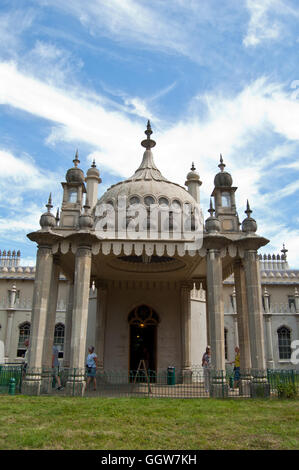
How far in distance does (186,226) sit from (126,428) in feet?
29.6

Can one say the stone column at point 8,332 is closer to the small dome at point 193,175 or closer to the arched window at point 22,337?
the arched window at point 22,337

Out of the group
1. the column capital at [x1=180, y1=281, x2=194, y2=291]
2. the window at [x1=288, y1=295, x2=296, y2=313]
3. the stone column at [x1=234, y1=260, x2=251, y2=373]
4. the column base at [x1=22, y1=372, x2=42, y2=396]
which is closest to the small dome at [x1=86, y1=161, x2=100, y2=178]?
the column capital at [x1=180, y1=281, x2=194, y2=291]

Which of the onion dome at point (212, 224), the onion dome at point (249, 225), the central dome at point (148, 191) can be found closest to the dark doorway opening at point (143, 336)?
the central dome at point (148, 191)

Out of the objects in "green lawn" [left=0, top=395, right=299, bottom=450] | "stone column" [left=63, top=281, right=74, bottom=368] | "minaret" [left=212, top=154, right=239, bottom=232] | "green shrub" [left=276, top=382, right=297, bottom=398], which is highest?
"minaret" [left=212, top=154, right=239, bottom=232]

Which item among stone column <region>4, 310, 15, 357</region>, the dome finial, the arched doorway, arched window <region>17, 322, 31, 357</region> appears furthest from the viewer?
arched window <region>17, 322, 31, 357</region>

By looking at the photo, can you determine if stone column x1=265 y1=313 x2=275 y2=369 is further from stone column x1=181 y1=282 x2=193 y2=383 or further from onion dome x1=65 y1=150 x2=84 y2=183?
onion dome x1=65 y1=150 x2=84 y2=183

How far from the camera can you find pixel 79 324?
1312 cm

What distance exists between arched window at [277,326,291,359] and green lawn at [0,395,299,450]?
23.2 meters

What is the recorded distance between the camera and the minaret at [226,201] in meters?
15.3

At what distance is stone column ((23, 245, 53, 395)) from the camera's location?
509 inches

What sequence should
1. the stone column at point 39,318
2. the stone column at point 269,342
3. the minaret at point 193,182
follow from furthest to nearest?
the stone column at point 269,342 → the minaret at point 193,182 → the stone column at point 39,318

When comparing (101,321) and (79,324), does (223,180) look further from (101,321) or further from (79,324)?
(101,321)

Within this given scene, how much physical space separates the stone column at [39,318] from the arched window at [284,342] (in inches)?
1007
